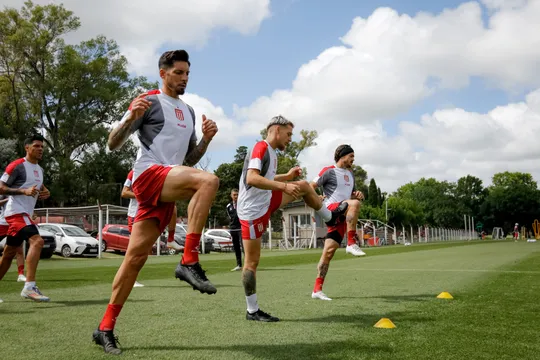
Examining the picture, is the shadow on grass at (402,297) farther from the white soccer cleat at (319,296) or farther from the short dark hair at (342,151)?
the short dark hair at (342,151)

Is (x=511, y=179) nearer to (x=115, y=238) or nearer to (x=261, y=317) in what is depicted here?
(x=115, y=238)

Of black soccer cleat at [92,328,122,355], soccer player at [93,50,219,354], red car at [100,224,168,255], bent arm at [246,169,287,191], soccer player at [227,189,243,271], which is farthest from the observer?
red car at [100,224,168,255]

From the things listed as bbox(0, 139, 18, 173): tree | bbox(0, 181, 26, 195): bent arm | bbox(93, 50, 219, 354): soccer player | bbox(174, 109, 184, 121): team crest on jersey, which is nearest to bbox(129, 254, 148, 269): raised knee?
bbox(93, 50, 219, 354): soccer player

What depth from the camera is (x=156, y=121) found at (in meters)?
4.41

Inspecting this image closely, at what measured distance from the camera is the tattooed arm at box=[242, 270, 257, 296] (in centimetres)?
580

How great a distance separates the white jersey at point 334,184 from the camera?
8320 millimetres

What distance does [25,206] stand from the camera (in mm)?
7812

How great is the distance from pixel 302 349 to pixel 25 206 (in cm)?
558

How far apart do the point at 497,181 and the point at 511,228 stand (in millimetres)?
31753

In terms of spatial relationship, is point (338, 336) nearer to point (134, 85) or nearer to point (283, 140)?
point (283, 140)

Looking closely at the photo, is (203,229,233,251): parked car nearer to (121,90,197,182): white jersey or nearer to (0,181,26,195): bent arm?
(0,181,26,195): bent arm

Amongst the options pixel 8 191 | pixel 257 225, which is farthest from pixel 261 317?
pixel 8 191

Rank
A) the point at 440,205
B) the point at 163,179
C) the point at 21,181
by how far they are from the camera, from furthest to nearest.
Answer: the point at 440,205, the point at 21,181, the point at 163,179

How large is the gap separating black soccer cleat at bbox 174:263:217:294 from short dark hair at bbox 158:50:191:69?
5.82 feet
